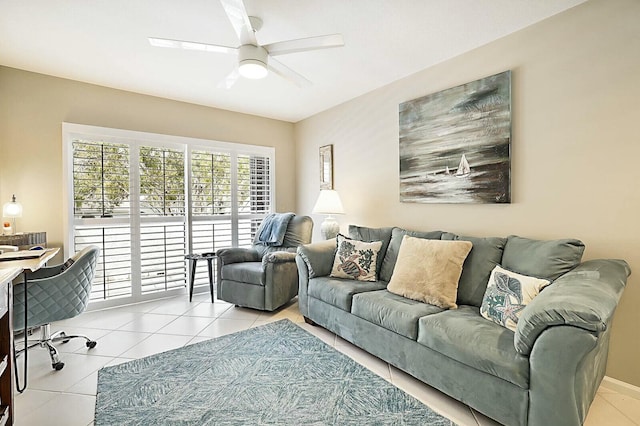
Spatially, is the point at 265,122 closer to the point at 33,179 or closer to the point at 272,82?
the point at 272,82

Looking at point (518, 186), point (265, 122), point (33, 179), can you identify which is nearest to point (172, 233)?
point (33, 179)

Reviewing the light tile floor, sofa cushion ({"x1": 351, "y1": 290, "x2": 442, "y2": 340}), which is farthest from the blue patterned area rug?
sofa cushion ({"x1": 351, "y1": 290, "x2": 442, "y2": 340})

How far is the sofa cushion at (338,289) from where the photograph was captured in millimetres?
2686

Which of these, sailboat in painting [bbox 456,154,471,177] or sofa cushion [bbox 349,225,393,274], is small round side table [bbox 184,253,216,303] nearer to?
sofa cushion [bbox 349,225,393,274]

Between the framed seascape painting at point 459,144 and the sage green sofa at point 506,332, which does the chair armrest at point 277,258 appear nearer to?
the sage green sofa at point 506,332

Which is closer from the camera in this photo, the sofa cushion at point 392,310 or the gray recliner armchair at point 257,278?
the sofa cushion at point 392,310

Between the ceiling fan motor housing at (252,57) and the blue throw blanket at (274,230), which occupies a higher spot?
the ceiling fan motor housing at (252,57)

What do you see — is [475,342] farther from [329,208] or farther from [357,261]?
[329,208]

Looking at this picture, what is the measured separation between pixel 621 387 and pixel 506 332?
0.98 meters

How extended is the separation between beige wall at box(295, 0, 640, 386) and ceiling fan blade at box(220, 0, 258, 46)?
185 centimetres

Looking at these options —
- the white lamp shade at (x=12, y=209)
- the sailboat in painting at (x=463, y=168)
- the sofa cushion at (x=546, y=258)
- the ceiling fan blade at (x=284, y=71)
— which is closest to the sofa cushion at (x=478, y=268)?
the sofa cushion at (x=546, y=258)

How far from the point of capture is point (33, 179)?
328 centimetres

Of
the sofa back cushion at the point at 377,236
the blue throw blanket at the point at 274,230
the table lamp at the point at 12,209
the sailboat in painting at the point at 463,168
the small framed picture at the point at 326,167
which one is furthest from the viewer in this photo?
the small framed picture at the point at 326,167

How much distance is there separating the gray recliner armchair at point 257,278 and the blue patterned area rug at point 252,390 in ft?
2.44
